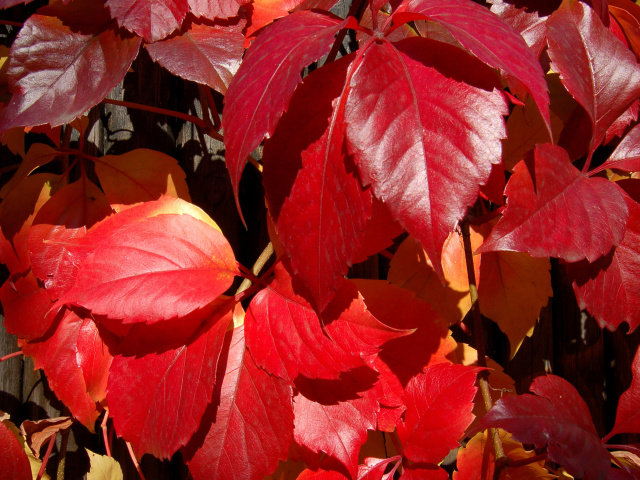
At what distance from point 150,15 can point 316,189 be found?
0.85 feet

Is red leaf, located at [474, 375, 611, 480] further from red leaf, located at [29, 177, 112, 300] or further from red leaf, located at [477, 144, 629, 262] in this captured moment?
red leaf, located at [29, 177, 112, 300]

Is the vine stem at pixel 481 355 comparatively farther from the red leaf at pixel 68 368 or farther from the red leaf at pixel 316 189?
the red leaf at pixel 68 368

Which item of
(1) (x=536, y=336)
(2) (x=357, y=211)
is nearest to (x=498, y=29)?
(2) (x=357, y=211)

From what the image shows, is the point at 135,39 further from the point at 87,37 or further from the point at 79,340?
the point at 79,340

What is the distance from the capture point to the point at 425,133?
0.32 m

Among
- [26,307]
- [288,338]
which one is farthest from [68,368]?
[288,338]

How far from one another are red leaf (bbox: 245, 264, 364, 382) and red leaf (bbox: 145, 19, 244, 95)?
0.19 m

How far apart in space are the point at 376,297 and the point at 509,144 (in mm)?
262

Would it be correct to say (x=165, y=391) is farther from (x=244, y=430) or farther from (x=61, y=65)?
(x=61, y=65)

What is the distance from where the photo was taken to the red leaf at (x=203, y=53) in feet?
1.48

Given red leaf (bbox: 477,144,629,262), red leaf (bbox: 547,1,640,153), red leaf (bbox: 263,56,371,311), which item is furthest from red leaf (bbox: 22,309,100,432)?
red leaf (bbox: 547,1,640,153)

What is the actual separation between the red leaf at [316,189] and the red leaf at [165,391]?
13cm

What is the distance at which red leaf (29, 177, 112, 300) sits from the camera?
1.73ft

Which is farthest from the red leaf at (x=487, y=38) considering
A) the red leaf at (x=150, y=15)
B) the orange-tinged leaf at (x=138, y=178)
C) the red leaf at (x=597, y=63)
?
the orange-tinged leaf at (x=138, y=178)
